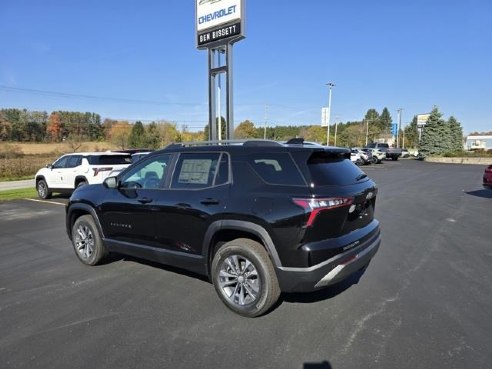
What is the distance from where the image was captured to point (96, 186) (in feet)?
19.7

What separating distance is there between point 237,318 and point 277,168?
5.26 ft

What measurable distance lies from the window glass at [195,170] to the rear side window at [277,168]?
20.8 inches

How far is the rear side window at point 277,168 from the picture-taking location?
407cm

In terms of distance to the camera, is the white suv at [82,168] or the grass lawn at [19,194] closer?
the white suv at [82,168]

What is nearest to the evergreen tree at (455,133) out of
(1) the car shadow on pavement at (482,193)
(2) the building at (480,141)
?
(1) the car shadow on pavement at (482,193)

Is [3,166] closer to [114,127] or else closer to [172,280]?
[172,280]

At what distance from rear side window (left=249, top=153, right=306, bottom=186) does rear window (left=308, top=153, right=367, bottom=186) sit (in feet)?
0.55

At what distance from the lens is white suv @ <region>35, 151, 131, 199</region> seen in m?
13.5

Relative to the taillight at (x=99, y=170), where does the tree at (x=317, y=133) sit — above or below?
above

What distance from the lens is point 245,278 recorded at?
429 cm

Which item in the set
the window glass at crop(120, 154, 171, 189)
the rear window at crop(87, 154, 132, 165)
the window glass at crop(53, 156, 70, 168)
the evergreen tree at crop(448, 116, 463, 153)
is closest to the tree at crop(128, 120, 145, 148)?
the evergreen tree at crop(448, 116, 463, 153)

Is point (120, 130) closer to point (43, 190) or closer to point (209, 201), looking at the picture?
point (43, 190)

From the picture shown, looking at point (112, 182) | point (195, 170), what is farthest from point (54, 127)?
point (195, 170)

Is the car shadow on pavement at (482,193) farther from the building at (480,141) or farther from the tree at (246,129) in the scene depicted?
the building at (480,141)
